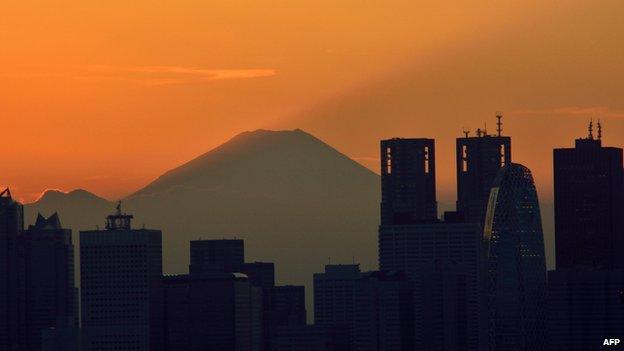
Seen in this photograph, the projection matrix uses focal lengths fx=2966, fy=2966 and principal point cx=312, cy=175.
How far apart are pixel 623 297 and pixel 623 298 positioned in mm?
760

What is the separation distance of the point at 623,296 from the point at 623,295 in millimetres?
144

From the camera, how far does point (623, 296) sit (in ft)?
627

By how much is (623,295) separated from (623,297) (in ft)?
1.72

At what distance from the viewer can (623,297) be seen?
19138 centimetres

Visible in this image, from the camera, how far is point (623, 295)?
Answer: 7515 inches

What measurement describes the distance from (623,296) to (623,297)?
0.39 metres

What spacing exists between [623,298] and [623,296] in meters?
1.14

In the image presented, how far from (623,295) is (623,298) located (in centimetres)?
128

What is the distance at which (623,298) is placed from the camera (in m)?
192
